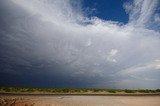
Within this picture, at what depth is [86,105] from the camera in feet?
69.8

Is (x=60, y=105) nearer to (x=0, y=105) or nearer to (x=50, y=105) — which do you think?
(x=50, y=105)

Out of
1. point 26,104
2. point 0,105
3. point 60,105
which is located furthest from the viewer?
point 60,105

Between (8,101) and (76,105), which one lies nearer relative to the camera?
(8,101)

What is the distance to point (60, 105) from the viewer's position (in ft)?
67.5

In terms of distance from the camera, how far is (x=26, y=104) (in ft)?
61.7

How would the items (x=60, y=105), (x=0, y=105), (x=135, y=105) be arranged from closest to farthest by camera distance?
(x=0, y=105) → (x=60, y=105) → (x=135, y=105)

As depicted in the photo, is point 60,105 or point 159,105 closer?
point 60,105

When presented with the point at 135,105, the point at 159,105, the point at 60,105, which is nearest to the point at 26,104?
the point at 60,105

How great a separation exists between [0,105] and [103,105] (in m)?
11.1

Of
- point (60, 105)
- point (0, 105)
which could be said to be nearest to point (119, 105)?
point (60, 105)

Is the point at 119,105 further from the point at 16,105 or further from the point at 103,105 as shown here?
the point at 16,105

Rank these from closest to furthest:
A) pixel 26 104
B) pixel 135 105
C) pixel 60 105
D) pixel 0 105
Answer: pixel 0 105 → pixel 26 104 → pixel 60 105 → pixel 135 105

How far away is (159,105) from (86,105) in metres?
9.21

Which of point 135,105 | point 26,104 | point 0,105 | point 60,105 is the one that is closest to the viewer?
point 0,105
